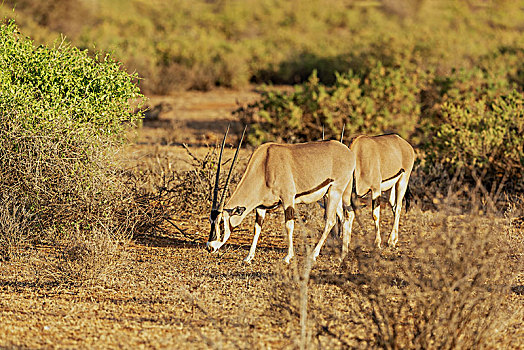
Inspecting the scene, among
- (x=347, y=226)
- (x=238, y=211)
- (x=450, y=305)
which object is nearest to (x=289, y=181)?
(x=238, y=211)

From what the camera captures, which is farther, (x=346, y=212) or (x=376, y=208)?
(x=376, y=208)

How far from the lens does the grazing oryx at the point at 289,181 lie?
700 centimetres

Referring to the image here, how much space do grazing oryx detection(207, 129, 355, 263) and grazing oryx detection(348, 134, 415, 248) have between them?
0.34 metres

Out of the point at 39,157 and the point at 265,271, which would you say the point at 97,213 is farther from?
the point at 265,271

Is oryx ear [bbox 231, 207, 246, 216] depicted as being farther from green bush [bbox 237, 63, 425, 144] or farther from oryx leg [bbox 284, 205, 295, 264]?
green bush [bbox 237, 63, 425, 144]

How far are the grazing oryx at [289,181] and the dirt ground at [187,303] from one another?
517 millimetres

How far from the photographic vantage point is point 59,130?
7324mm

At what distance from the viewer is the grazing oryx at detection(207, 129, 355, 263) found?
23.0 ft

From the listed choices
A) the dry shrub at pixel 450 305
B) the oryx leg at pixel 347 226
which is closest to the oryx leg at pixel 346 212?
the oryx leg at pixel 347 226

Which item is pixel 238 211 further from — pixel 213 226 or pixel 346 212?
pixel 346 212

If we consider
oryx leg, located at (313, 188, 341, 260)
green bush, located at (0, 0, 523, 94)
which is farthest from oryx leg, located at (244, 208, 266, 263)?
green bush, located at (0, 0, 523, 94)

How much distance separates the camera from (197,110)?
65.3 feet

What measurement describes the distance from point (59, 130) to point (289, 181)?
8.48 feet

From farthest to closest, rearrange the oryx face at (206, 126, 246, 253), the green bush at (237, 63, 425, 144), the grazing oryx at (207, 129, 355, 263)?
the green bush at (237, 63, 425, 144)
the grazing oryx at (207, 129, 355, 263)
the oryx face at (206, 126, 246, 253)
